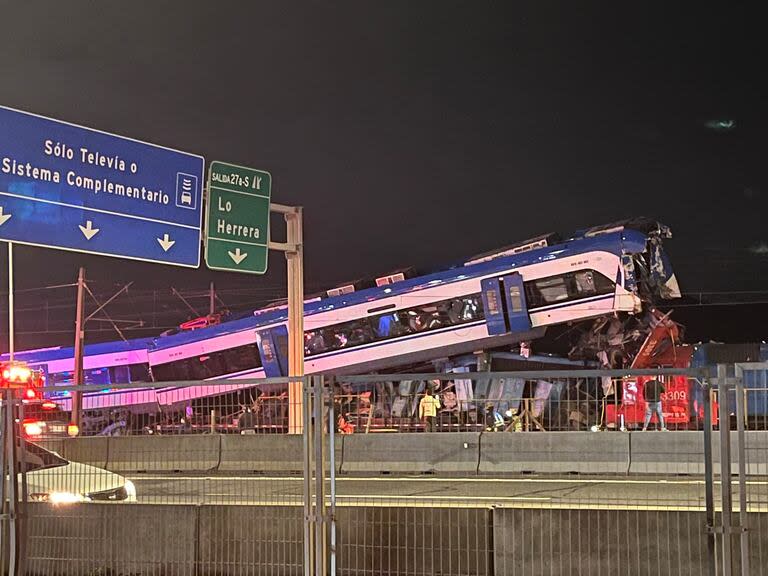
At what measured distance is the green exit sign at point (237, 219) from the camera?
69.1 feet

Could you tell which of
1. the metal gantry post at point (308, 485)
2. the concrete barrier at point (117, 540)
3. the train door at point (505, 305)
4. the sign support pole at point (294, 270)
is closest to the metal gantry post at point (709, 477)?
the metal gantry post at point (308, 485)

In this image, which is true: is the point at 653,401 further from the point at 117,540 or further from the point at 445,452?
the point at 117,540

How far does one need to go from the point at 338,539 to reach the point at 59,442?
128 inches

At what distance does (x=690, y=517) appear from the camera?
8367 mm

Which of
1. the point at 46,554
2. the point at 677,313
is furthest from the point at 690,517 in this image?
the point at 677,313

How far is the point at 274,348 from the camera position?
3544cm

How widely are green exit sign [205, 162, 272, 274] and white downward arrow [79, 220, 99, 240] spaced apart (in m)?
2.79

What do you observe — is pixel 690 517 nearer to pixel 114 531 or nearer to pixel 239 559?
pixel 239 559

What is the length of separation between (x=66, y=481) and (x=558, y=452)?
4.90 meters

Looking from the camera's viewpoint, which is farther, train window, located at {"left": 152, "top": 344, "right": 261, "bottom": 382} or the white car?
train window, located at {"left": 152, "top": 344, "right": 261, "bottom": 382}

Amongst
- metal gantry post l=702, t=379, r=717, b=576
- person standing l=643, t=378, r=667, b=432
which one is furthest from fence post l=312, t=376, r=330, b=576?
metal gantry post l=702, t=379, r=717, b=576

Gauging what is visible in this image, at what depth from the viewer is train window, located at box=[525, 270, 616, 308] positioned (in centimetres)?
2992

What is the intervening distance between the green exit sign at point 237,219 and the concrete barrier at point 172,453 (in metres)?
10.9

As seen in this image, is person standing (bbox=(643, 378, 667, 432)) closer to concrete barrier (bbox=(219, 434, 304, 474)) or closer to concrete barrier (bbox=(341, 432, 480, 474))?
concrete barrier (bbox=(341, 432, 480, 474))
